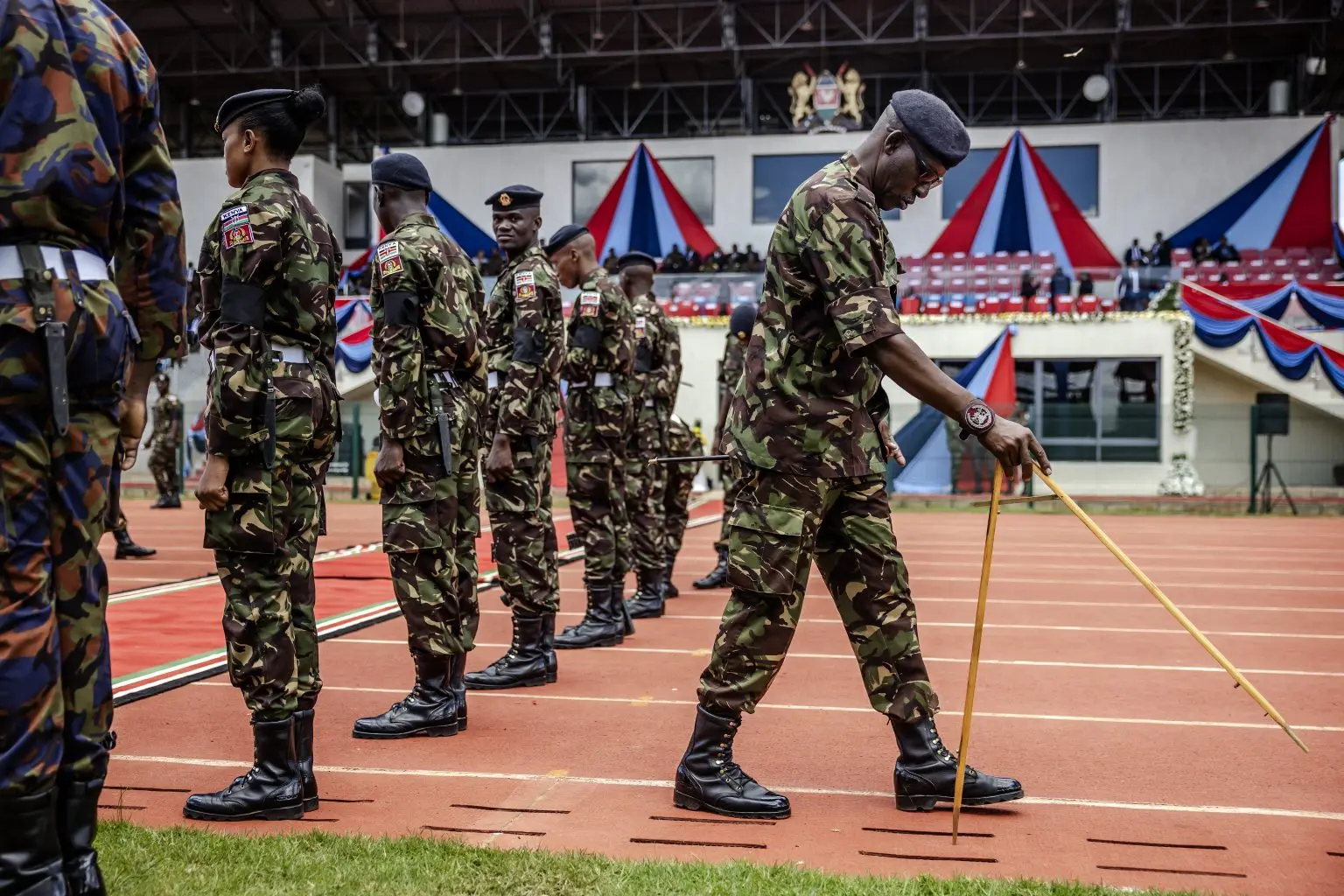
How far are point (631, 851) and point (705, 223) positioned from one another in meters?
30.4

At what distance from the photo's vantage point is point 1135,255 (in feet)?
95.2

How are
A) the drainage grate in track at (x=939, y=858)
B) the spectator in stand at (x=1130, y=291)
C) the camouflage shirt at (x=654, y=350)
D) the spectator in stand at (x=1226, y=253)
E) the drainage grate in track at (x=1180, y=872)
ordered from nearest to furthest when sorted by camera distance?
the drainage grate in track at (x=1180, y=872) < the drainage grate in track at (x=939, y=858) < the camouflage shirt at (x=654, y=350) < the spectator in stand at (x=1130, y=291) < the spectator in stand at (x=1226, y=253)

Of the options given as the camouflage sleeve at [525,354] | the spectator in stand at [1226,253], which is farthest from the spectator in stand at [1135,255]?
the camouflage sleeve at [525,354]

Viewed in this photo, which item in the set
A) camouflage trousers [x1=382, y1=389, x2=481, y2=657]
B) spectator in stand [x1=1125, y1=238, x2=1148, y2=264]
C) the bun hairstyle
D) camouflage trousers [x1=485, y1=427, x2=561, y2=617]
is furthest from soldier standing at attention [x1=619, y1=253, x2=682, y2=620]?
spectator in stand [x1=1125, y1=238, x2=1148, y2=264]

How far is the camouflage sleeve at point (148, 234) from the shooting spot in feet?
9.54

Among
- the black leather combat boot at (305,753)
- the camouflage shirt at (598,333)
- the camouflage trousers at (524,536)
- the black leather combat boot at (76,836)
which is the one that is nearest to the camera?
the black leather combat boot at (76,836)

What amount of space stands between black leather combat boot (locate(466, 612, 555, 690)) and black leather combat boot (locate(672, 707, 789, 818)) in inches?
81.2

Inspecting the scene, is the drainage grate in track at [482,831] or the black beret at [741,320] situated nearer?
the drainage grate in track at [482,831]

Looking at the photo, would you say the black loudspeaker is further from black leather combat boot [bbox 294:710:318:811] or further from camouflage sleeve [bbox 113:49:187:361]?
camouflage sleeve [bbox 113:49:187:361]

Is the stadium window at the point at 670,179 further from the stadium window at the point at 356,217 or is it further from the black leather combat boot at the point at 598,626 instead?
the black leather combat boot at the point at 598,626

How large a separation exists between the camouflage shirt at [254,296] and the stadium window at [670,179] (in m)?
29.3

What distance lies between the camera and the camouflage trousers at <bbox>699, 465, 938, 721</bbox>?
366cm

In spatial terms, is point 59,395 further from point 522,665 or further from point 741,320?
point 741,320

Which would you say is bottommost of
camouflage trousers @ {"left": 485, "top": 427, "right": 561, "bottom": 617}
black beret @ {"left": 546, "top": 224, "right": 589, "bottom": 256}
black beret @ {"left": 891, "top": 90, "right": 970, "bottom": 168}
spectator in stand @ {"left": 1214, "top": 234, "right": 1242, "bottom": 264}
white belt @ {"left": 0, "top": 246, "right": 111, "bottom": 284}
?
camouflage trousers @ {"left": 485, "top": 427, "right": 561, "bottom": 617}
